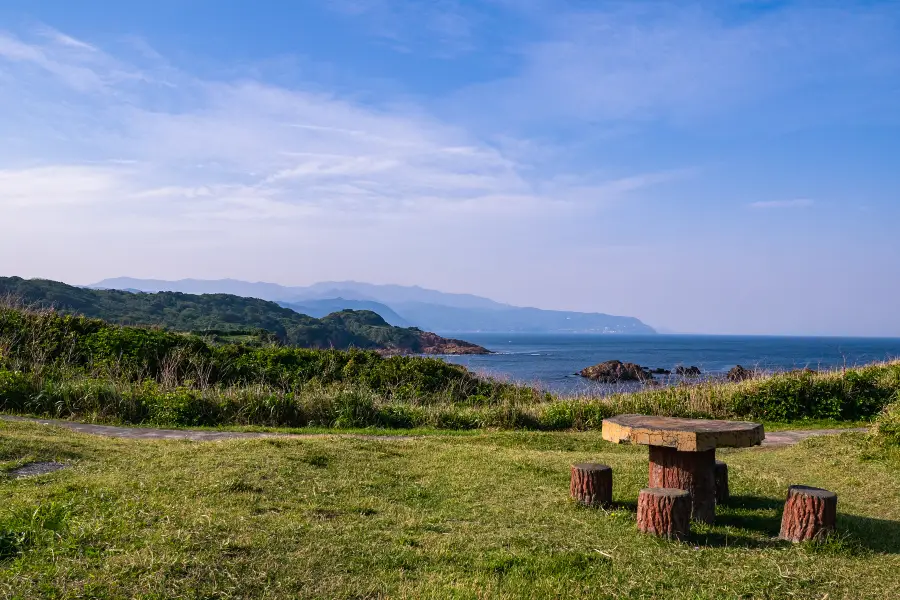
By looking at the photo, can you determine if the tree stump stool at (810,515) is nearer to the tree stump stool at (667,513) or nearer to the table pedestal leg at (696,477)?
the table pedestal leg at (696,477)

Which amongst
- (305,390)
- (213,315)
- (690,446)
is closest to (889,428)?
(690,446)

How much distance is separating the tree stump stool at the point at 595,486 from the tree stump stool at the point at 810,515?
1612 millimetres

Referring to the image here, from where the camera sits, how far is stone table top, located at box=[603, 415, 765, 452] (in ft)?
20.2

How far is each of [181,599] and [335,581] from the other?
95 cm

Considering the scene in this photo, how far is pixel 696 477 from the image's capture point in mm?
6469

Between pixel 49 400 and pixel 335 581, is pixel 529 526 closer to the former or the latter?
pixel 335 581

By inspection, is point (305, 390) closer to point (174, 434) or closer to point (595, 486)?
point (174, 434)

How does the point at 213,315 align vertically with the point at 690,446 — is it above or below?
above

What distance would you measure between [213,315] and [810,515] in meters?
50.2

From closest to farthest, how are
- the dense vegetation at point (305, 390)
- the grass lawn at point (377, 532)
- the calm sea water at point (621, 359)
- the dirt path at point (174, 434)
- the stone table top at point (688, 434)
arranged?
1. the grass lawn at point (377, 532)
2. the stone table top at point (688, 434)
3. the dirt path at point (174, 434)
4. the dense vegetation at point (305, 390)
5. the calm sea water at point (621, 359)

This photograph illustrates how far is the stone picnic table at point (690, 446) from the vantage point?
20.4 feet

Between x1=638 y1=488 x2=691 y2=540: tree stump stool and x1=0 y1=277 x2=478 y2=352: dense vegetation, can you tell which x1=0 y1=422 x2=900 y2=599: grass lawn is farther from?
x1=0 y1=277 x2=478 y2=352: dense vegetation

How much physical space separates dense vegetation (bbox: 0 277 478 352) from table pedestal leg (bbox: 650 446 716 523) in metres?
25.1

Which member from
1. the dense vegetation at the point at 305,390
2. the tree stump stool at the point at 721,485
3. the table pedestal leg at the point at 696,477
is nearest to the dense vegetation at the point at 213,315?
the dense vegetation at the point at 305,390
